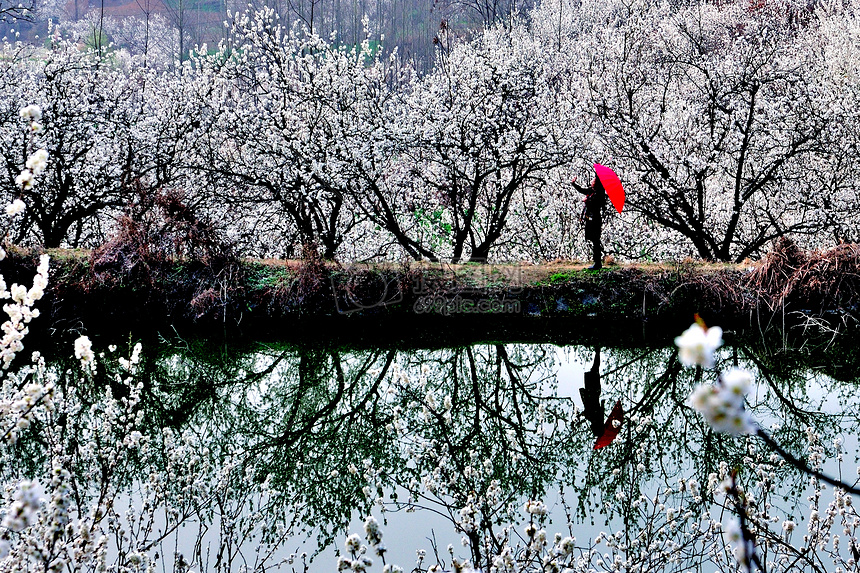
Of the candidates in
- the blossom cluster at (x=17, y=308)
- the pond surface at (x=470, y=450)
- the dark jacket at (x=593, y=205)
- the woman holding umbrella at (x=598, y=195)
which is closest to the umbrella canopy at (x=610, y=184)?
the woman holding umbrella at (x=598, y=195)

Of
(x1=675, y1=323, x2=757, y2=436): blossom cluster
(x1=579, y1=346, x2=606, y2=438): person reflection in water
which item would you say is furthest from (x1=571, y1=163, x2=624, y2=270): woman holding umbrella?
(x1=675, y1=323, x2=757, y2=436): blossom cluster

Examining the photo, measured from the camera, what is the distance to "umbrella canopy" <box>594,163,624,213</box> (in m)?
8.70

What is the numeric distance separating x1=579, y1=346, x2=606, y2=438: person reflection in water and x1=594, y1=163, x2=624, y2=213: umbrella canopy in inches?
81.6

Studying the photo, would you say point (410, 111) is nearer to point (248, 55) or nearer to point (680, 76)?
point (248, 55)

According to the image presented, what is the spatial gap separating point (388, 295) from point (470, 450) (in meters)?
6.16

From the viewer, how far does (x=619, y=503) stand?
425 centimetres

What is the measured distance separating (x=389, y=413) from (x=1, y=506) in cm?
354

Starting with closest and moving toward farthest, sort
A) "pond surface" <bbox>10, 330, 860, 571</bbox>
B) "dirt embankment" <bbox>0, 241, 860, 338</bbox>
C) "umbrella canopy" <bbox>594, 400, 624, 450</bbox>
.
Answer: "pond surface" <bbox>10, 330, 860, 571</bbox>, "umbrella canopy" <bbox>594, 400, 624, 450</bbox>, "dirt embankment" <bbox>0, 241, 860, 338</bbox>

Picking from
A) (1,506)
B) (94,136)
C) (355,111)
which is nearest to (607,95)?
(355,111)

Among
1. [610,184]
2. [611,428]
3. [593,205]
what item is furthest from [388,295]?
[611,428]

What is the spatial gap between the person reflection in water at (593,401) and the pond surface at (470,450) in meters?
0.04

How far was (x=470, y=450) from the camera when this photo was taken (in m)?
4.83

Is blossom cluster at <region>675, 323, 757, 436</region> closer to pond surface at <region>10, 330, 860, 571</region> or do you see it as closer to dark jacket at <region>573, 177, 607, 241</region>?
pond surface at <region>10, 330, 860, 571</region>

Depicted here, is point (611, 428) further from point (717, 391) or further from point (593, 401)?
point (717, 391)
